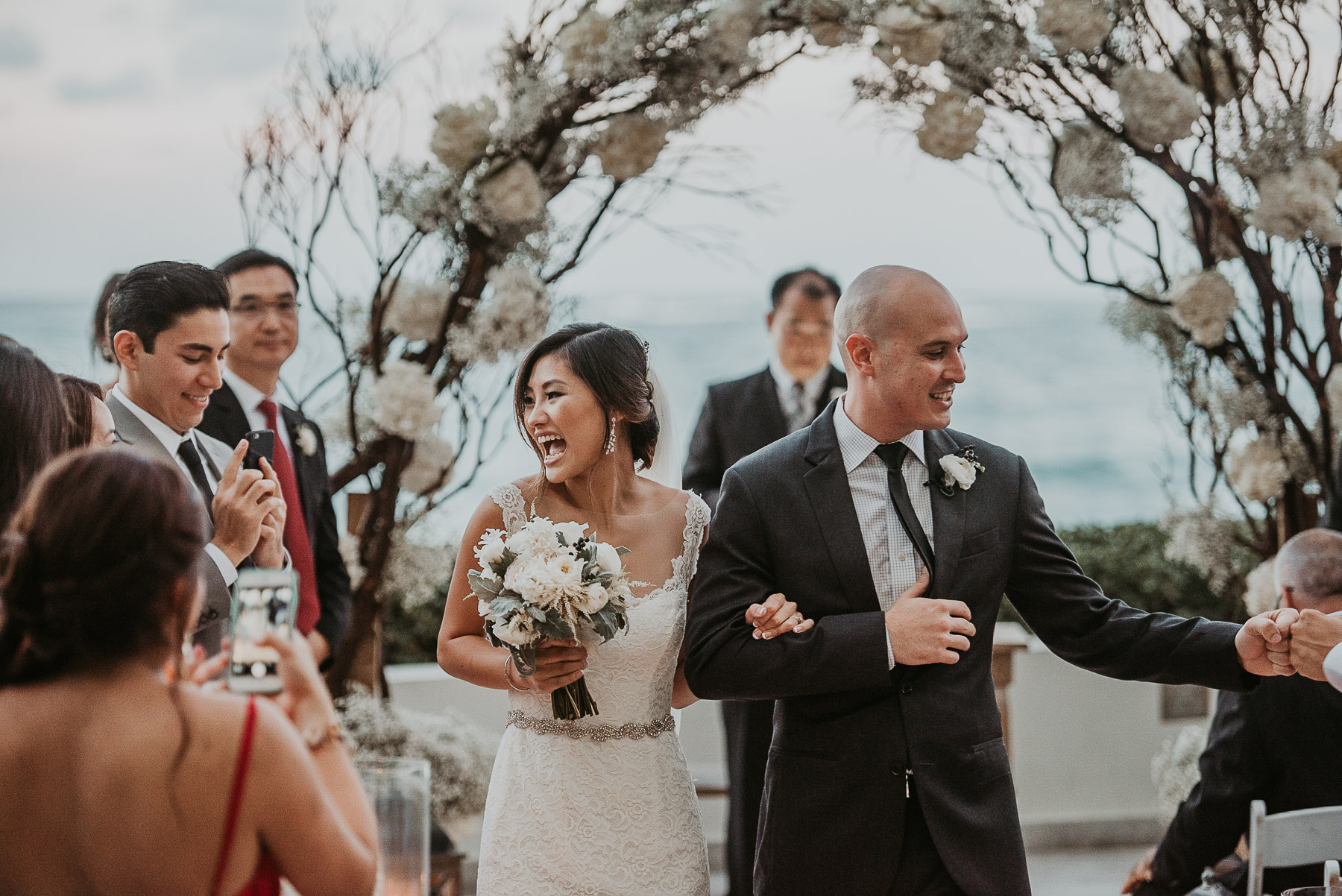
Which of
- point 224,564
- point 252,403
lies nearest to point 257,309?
point 252,403

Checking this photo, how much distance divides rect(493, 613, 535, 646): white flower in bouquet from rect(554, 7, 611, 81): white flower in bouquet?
2.47 m

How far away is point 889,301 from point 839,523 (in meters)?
Result: 0.46

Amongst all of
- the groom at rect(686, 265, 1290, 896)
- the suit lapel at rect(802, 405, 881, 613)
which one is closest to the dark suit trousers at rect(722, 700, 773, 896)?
the groom at rect(686, 265, 1290, 896)

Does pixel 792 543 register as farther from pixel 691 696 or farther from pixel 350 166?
pixel 350 166

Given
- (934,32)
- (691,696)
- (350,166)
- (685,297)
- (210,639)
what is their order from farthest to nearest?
1. (685,297)
2. (350,166)
3. (934,32)
4. (691,696)
5. (210,639)

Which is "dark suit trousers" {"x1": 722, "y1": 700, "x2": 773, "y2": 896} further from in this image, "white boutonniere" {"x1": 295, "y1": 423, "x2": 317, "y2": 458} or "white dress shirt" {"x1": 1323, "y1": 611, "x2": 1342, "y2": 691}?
"white dress shirt" {"x1": 1323, "y1": 611, "x2": 1342, "y2": 691}

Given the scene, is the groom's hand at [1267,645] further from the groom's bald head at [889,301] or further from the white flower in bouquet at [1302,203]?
the white flower in bouquet at [1302,203]

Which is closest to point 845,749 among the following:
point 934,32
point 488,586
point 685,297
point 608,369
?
point 488,586

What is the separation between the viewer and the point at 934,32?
13.2ft

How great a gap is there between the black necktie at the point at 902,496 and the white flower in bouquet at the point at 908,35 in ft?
6.60

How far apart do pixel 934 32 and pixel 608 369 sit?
201 cm

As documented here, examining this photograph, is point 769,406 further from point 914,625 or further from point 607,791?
point 914,625

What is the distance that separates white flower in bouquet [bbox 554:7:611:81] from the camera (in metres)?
4.11

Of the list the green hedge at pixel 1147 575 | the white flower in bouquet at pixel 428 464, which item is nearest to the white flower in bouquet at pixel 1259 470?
the green hedge at pixel 1147 575
